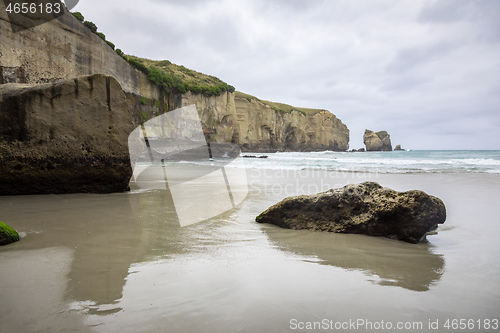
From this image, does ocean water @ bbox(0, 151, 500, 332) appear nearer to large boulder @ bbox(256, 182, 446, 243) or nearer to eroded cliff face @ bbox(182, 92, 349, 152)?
→ large boulder @ bbox(256, 182, 446, 243)

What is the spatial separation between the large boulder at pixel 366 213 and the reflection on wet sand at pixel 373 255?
0.15 metres

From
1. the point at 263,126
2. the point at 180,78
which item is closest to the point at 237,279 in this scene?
the point at 180,78

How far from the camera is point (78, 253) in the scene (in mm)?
2650

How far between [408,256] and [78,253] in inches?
124

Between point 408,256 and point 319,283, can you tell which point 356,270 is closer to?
point 319,283

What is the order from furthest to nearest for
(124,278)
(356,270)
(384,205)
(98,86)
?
(98,86), (384,205), (356,270), (124,278)

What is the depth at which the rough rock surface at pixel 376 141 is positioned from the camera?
299 feet

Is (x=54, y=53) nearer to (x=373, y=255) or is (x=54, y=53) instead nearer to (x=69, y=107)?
(x=69, y=107)

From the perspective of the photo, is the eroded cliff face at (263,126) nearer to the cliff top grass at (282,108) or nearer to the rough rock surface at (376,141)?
the cliff top grass at (282,108)

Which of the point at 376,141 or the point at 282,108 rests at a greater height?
the point at 282,108

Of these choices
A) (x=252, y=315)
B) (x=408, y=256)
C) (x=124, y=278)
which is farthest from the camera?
(x=408, y=256)

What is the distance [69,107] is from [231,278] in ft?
17.9

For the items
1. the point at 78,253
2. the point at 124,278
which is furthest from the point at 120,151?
the point at 124,278

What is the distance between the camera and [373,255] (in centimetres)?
286
